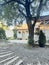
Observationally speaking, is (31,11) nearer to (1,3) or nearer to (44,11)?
(44,11)

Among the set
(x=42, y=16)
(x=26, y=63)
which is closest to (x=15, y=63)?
(x=26, y=63)

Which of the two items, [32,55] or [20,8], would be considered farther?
[20,8]

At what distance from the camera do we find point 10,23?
59.8 feet

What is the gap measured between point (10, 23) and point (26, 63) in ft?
32.7

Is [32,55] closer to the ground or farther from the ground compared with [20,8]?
closer to the ground

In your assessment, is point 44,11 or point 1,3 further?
point 44,11

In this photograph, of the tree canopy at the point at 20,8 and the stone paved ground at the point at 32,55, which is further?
the tree canopy at the point at 20,8

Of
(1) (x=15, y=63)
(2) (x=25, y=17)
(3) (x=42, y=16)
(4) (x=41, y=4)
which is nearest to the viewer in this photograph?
(1) (x=15, y=63)

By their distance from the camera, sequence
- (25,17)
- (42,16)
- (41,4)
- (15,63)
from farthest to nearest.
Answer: (42,16)
(25,17)
(41,4)
(15,63)

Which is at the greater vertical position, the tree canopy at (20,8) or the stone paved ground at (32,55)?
the tree canopy at (20,8)

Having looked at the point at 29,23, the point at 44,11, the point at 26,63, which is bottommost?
the point at 26,63

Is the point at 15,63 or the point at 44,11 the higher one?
the point at 44,11

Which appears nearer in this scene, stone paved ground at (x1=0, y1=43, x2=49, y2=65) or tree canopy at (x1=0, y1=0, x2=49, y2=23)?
stone paved ground at (x1=0, y1=43, x2=49, y2=65)

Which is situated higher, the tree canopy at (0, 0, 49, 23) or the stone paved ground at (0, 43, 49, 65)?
the tree canopy at (0, 0, 49, 23)
